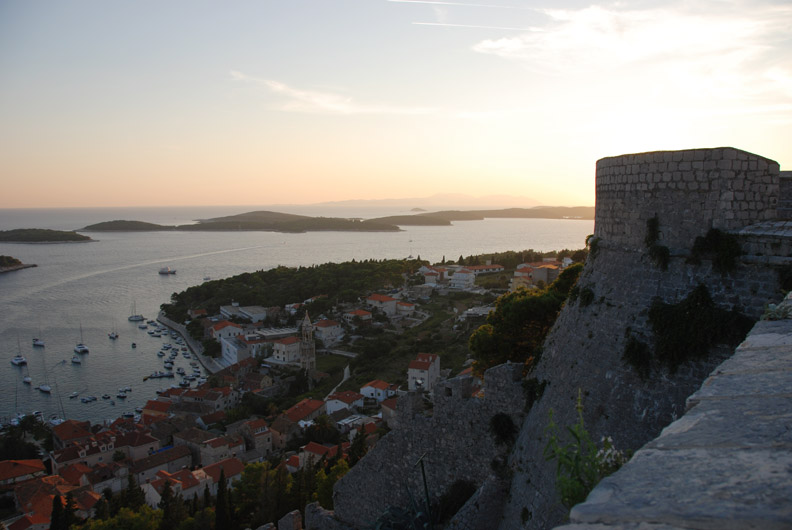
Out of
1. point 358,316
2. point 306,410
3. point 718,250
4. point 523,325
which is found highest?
point 718,250

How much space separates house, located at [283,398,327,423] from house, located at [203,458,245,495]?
5.71 metres

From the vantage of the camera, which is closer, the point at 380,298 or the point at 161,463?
the point at 161,463

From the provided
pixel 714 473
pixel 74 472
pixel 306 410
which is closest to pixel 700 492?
pixel 714 473

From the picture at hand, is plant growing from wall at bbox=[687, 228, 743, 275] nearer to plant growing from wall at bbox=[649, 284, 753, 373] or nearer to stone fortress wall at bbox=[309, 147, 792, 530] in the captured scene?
stone fortress wall at bbox=[309, 147, 792, 530]

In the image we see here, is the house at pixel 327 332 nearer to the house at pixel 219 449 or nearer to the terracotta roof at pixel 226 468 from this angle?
the house at pixel 219 449

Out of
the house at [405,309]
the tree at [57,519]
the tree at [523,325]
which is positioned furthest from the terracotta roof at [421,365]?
the tree at [523,325]

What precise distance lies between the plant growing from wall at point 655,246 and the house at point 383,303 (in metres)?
55.4

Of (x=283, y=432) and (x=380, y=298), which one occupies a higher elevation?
(x=380, y=298)

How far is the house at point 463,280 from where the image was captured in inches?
2731

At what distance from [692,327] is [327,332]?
53285 mm

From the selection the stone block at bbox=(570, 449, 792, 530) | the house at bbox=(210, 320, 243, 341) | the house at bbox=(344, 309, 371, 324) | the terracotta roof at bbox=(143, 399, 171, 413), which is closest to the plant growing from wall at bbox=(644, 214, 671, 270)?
the stone block at bbox=(570, 449, 792, 530)

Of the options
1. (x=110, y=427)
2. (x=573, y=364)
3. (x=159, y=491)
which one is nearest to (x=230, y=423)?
(x=110, y=427)

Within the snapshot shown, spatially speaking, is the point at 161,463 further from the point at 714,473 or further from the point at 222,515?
the point at 714,473

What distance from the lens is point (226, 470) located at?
31.5 m
